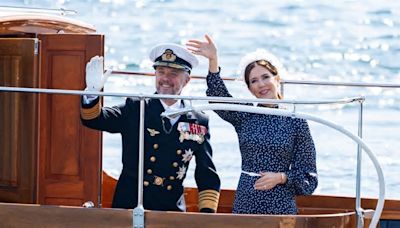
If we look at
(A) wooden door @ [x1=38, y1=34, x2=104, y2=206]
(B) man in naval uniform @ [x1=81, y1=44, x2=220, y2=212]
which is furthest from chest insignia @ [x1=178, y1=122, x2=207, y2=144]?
(A) wooden door @ [x1=38, y1=34, x2=104, y2=206]

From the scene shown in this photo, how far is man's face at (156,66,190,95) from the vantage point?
19.6ft

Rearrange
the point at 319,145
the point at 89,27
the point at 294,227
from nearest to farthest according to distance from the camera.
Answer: the point at 294,227 < the point at 89,27 < the point at 319,145

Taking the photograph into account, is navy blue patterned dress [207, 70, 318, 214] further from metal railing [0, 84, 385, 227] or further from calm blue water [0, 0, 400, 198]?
calm blue water [0, 0, 400, 198]

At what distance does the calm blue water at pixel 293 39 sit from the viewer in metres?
14.6

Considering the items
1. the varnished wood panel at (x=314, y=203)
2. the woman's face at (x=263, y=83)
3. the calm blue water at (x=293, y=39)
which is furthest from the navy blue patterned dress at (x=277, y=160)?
the calm blue water at (x=293, y=39)

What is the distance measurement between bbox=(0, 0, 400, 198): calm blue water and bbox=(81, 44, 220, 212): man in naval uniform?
698 centimetres

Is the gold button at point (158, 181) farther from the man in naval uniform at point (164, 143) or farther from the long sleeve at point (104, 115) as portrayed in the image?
the long sleeve at point (104, 115)

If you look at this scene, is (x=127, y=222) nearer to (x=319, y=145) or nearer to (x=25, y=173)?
(x=25, y=173)

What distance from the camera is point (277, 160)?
226 inches

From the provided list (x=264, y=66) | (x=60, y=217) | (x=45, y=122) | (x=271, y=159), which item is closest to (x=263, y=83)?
(x=264, y=66)

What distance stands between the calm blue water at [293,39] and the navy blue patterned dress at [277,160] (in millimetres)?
7237

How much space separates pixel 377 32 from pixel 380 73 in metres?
2.01

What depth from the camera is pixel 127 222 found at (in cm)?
572

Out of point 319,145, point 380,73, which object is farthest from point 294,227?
point 380,73
